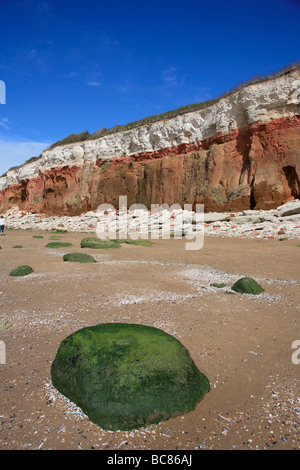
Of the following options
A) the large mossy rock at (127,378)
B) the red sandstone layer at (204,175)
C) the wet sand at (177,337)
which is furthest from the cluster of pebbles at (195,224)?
the large mossy rock at (127,378)

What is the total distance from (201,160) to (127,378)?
76.9ft

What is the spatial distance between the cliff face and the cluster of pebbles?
7.10ft

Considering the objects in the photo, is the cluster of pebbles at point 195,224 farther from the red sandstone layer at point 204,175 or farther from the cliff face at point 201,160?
the cliff face at point 201,160

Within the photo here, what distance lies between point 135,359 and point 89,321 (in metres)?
1.60

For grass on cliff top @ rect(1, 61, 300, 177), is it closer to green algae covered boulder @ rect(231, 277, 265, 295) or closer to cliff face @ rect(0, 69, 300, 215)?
cliff face @ rect(0, 69, 300, 215)

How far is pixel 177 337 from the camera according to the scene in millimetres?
3328

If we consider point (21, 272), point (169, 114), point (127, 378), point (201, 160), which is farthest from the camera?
point (169, 114)

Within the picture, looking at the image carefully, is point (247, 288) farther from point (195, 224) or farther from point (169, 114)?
point (169, 114)

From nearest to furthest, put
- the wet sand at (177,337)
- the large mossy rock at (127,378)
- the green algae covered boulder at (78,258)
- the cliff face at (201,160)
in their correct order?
the wet sand at (177,337), the large mossy rock at (127,378), the green algae covered boulder at (78,258), the cliff face at (201,160)

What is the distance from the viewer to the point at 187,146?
1022 inches

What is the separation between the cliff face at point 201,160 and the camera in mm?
19188

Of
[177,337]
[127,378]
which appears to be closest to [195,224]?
[177,337]

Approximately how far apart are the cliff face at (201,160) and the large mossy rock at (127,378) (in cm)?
1830
